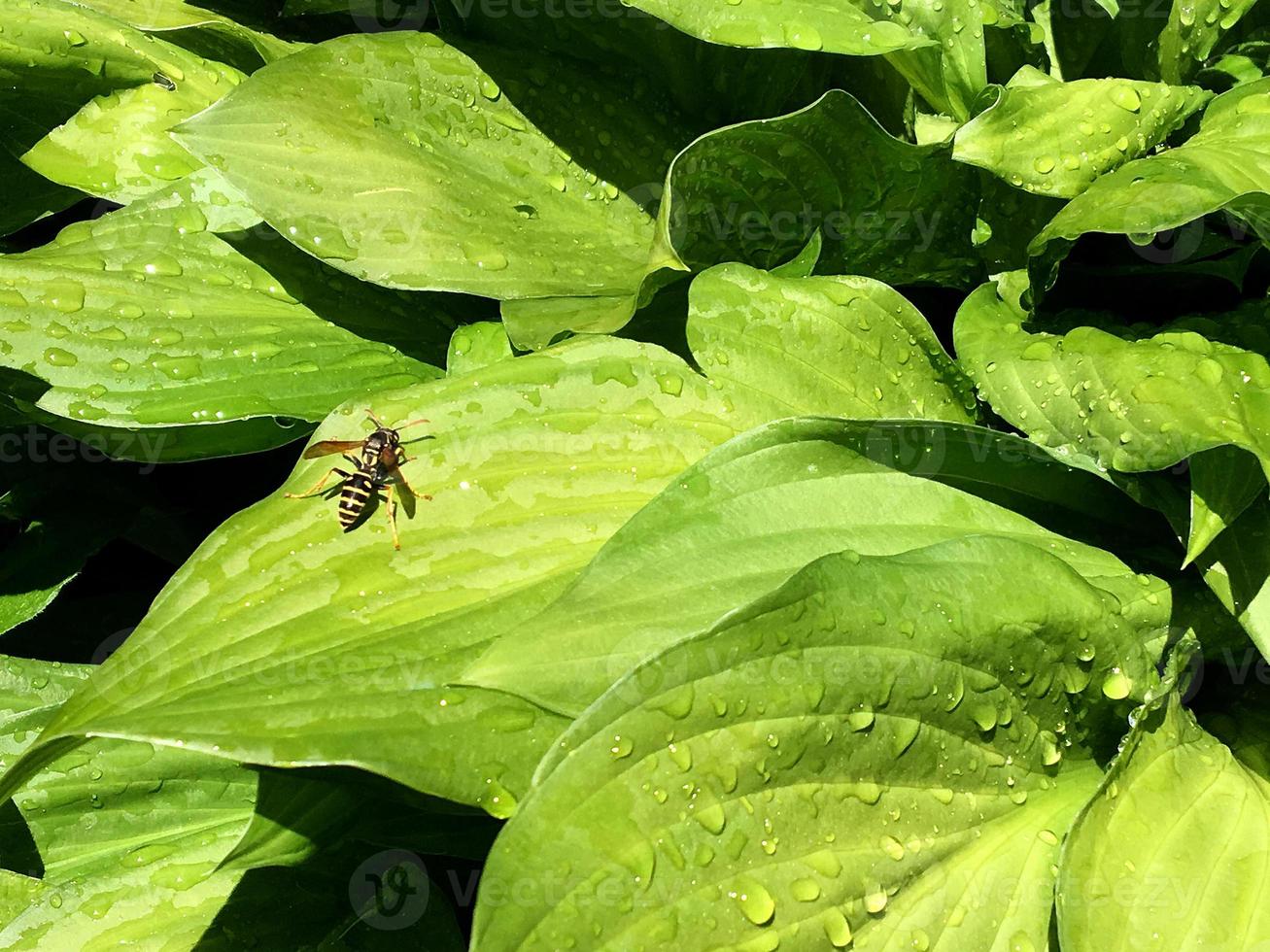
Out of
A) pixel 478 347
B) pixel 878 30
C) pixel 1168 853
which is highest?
pixel 878 30

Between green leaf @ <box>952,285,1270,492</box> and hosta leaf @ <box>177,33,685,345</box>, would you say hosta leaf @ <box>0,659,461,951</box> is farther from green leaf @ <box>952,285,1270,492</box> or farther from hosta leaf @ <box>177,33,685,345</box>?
green leaf @ <box>952,285,1270,492</box>

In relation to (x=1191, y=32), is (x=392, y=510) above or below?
below

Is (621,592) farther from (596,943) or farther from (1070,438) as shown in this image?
(1070,438)

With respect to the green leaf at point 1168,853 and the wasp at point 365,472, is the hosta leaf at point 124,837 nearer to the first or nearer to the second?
the wasp at point 365,472

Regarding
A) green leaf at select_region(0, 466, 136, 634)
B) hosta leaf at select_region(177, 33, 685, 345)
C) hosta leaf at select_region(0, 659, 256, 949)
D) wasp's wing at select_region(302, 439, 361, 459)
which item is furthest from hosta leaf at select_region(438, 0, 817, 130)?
hosta leaf at select_region(0, 659, 256, 949)

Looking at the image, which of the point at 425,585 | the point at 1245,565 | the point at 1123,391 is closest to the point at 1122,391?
the point at 1123,391

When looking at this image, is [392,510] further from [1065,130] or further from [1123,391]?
[1065,130]

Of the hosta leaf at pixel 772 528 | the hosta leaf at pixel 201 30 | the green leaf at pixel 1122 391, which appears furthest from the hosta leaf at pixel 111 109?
the green leaf at pixel 1122 391
